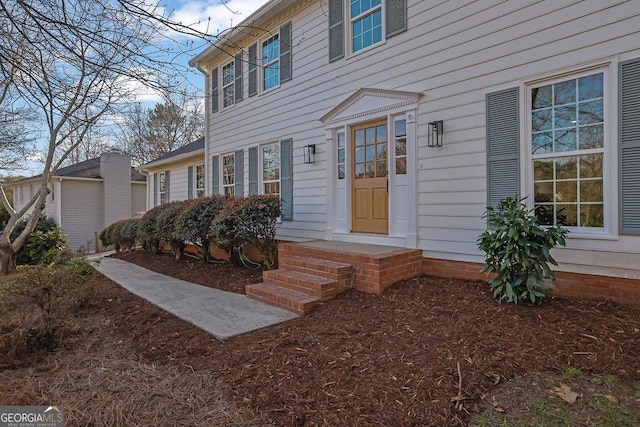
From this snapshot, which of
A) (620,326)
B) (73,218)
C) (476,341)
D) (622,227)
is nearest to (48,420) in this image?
(476,341)

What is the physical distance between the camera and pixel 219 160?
9953mm

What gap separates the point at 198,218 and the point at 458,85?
518 centimetres

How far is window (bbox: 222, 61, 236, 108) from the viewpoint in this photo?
945cm

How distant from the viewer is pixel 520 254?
3598mm

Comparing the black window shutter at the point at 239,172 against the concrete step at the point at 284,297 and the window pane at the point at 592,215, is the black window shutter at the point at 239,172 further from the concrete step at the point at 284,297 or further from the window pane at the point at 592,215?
the window pane at the point at 592,215

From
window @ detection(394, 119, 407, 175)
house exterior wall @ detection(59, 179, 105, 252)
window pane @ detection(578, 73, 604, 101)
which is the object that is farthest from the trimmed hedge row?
house exterior wall @ detection(59, 179, 105, 252)

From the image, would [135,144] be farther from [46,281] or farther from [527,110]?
[527,110]

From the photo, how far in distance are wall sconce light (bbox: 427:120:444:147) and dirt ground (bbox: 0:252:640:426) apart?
2.19 metres

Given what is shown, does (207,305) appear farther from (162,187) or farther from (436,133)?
(162,187)

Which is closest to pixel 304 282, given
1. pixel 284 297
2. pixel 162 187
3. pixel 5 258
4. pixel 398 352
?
pixel 284 297

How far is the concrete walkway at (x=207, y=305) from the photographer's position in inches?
150

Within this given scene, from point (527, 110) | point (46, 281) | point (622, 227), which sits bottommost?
point (46, 281)

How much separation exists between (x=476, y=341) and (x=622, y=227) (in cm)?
203

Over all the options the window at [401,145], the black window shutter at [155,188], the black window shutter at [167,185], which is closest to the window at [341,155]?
the window at [401,145]
